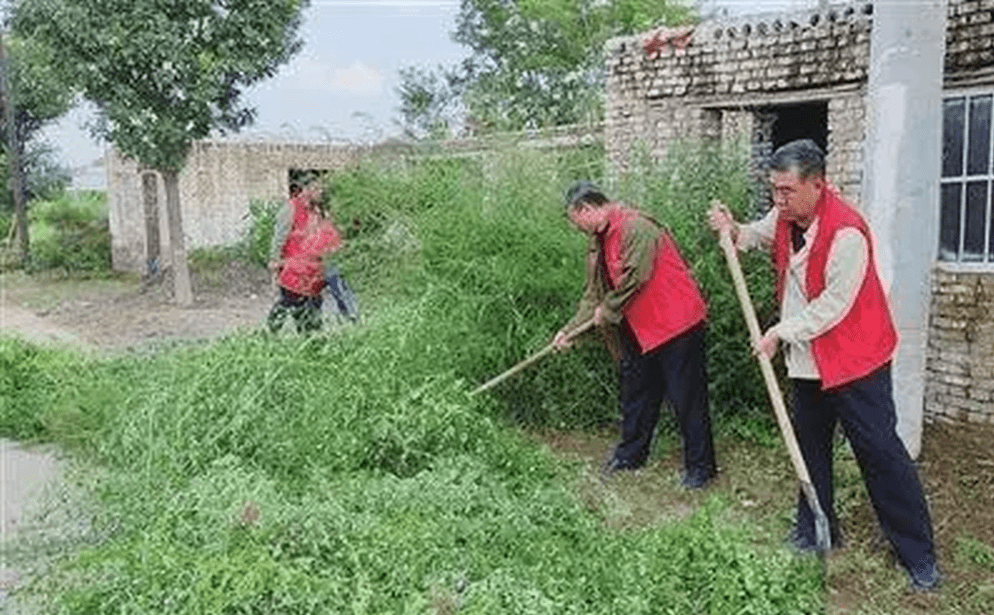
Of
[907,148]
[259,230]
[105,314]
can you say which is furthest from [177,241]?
[907,148]

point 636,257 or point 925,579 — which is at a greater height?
point 636,257

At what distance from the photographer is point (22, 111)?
2692cm

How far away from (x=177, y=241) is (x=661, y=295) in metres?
12.3

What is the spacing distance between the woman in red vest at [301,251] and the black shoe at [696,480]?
4008 millimetres

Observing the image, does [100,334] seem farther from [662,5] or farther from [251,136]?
[662,5]

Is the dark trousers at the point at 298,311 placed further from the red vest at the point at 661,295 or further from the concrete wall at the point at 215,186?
the concrete wall at the point at 215,186

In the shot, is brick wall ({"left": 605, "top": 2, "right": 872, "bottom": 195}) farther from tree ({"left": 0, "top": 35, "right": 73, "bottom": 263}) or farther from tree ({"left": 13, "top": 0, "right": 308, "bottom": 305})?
tree ({"left": 0, "top": 35, "right": 73, "bottom": 263})

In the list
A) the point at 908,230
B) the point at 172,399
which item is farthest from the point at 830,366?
the point at 172,399

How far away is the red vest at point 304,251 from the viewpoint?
8.62 meters

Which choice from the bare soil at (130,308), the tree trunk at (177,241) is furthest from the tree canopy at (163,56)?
the bare soil at (130,308)

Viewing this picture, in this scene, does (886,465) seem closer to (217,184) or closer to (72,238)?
(217,184)

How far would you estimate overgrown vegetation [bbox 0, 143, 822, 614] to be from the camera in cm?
348

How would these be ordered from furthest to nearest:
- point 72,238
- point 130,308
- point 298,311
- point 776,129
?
1. point 72,238
2. point 130,308
3. point 776,129
4. point 298,311

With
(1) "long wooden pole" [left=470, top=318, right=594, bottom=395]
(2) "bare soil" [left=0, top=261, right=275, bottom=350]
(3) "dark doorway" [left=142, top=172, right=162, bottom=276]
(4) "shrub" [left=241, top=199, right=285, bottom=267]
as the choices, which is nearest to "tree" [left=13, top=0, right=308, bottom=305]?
(4) "shrub" [left=241, top=199, right=285, bottom=267]
